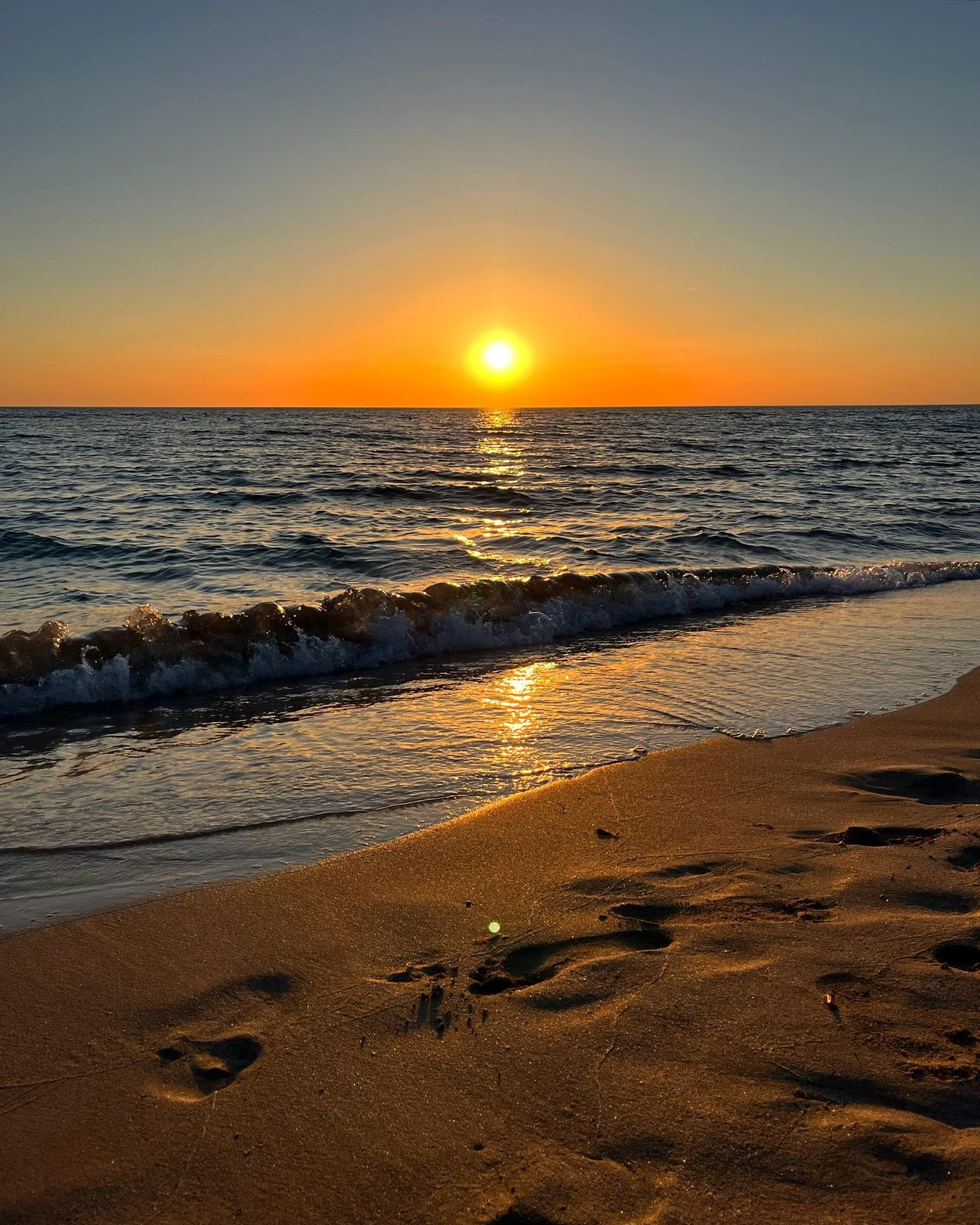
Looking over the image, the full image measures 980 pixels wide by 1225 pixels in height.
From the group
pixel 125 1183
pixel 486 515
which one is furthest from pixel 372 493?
pixel 125 1183

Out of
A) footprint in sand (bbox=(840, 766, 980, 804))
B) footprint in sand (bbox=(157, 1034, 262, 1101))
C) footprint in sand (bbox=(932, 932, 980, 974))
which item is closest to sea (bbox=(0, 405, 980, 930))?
footprint in sand (bbox=(840, 766, 980, 804))

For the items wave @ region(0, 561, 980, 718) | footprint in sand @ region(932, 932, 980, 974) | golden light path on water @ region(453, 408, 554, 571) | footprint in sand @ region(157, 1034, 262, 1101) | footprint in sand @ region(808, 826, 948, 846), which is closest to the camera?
footprint in sand @ region(157, 1034, 262, 1101)

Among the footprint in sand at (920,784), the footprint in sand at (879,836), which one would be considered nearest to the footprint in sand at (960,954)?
the footprint in sand at (879,836)

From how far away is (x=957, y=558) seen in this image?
14.6 m

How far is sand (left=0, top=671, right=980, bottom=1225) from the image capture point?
6.83 ft

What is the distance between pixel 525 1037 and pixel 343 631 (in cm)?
645

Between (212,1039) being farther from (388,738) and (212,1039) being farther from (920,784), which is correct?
(920,784)

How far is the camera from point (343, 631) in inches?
344

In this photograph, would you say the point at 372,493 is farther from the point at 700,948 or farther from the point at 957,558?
the point at 700,948

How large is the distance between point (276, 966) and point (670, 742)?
3.18 meters

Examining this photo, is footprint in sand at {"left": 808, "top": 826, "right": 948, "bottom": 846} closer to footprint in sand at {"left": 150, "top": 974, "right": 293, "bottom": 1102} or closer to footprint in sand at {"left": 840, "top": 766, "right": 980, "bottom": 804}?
footprint in sand at {"left": 840, "top": 766, "right": 980, "bottom": 804}

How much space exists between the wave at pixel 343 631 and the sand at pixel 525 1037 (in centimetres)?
423

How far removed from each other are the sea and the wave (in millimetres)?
28

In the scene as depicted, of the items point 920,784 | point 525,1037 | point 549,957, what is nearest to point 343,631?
point 920,784
